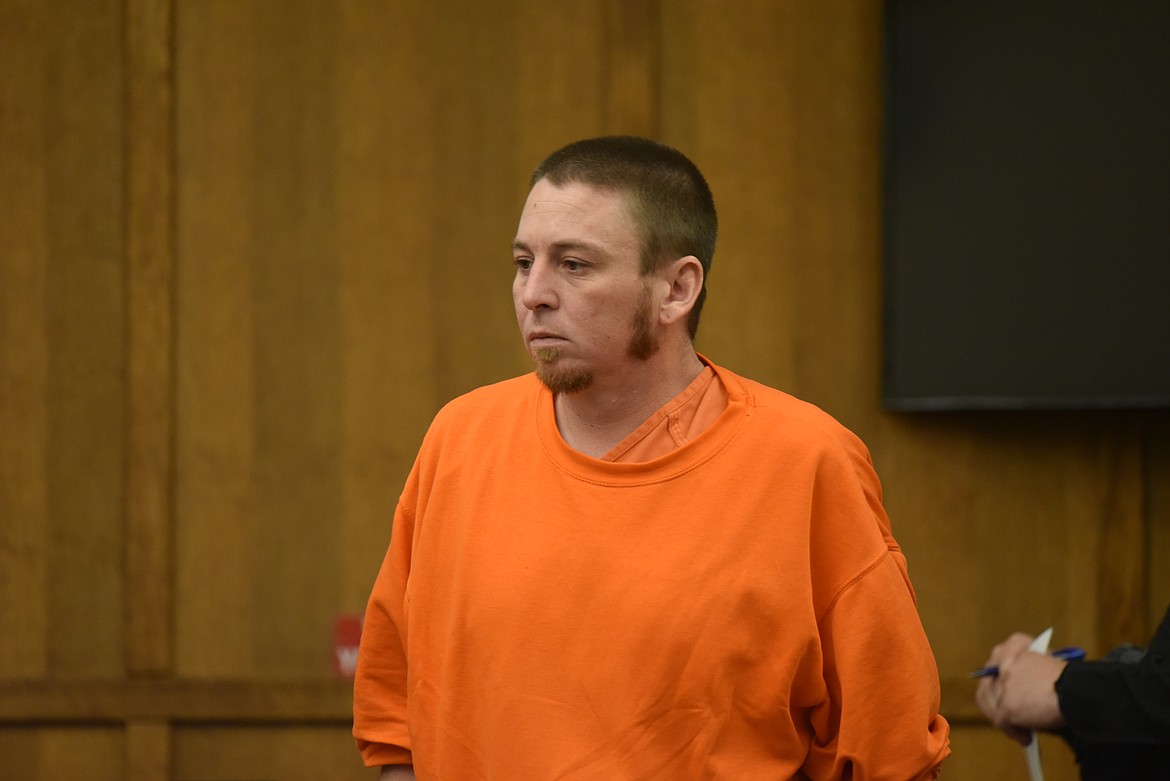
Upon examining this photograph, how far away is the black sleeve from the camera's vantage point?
188 centimetres

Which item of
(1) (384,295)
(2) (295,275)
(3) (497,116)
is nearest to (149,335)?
(2) (295,275)

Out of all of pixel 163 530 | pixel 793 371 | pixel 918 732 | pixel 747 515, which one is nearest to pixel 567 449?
pixel 747 515

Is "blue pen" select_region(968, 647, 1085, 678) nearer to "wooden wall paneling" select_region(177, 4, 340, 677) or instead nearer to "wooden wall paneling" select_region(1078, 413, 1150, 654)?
"wooden wall paneling" select_region(1078, 413, 1150, 654)

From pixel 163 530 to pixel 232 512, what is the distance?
177mm

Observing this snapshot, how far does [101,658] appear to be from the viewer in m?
3.22

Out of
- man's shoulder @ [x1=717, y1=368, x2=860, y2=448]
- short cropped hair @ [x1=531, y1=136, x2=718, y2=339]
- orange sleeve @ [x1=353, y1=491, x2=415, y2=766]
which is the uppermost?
short cropped hair @ [x1=531, y1=136, x2=718, y2=339]

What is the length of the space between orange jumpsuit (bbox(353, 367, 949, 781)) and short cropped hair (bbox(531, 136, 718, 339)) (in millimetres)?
216

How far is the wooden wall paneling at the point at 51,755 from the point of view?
10.5 feet

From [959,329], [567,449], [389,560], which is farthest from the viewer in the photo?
[959,329]

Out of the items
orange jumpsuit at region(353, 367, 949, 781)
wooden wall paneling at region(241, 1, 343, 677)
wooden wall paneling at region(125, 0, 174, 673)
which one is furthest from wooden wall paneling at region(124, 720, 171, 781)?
orange jumpsuit at region(353, 367, 949, 781)

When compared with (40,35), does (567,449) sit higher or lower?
lower

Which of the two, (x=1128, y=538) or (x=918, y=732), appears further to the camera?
(x=1128, y=538)

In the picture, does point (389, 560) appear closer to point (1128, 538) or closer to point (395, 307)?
point (395, 307)

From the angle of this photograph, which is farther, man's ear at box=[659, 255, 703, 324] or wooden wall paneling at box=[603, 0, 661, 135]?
wooden wall paneling at box=[603, 0, 661, 135]
